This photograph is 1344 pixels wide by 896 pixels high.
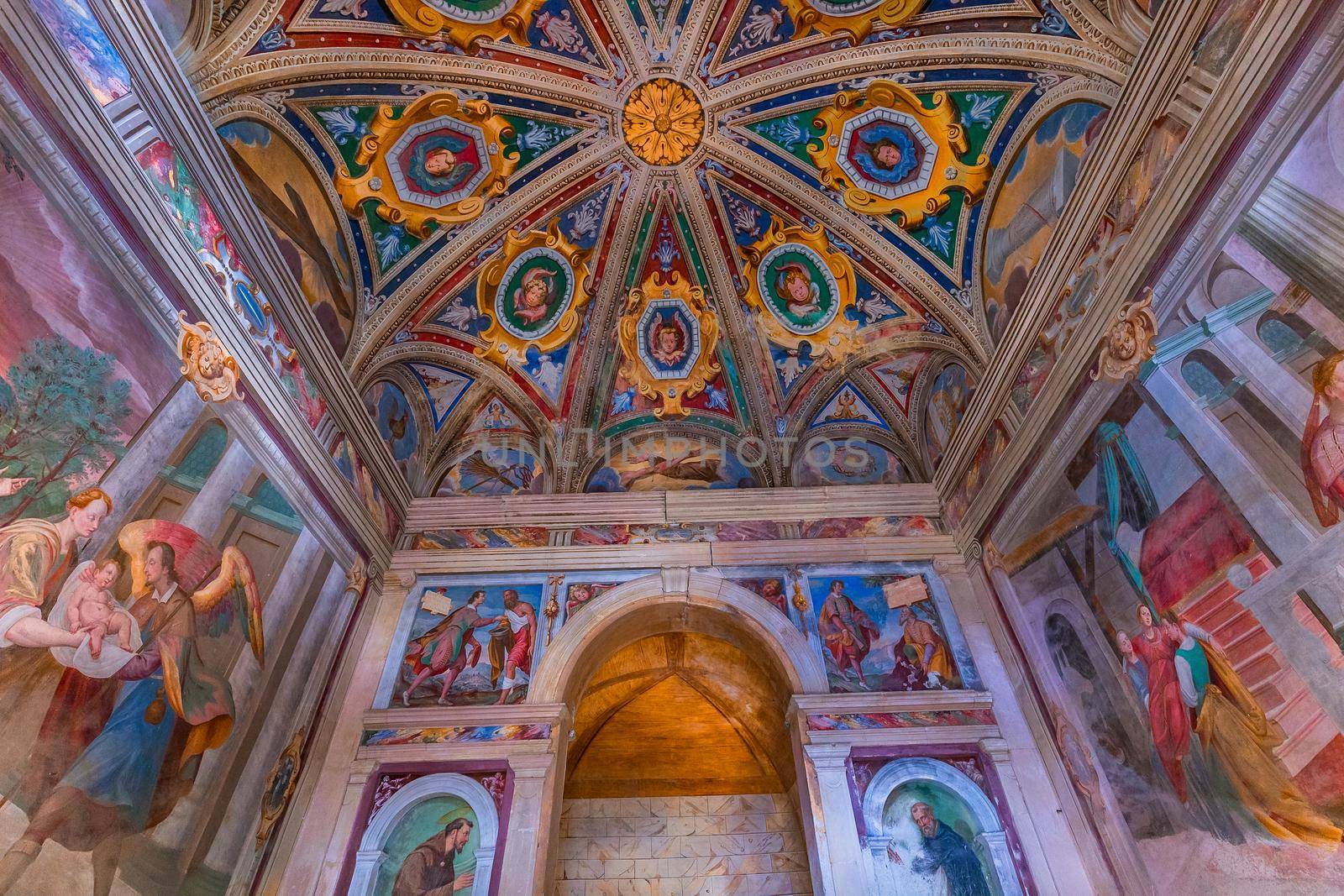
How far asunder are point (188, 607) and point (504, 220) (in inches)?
254

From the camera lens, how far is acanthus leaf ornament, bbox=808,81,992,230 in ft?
28.8

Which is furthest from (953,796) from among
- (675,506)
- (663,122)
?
(663,122)

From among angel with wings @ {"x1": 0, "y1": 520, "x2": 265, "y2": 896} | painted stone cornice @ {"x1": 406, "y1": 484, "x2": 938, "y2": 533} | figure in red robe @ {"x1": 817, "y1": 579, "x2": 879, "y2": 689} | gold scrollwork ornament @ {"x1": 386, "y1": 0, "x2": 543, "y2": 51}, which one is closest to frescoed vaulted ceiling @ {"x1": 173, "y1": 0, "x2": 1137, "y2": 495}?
gold scrollwork ornament @ {"x1": 386, "y1": 0, "x2": 543, "y2": 51}

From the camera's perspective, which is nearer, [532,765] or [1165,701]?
[1165,701]

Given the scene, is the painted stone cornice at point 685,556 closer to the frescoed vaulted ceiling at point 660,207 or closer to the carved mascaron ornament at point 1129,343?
the frescoed vaulted ceiling at point 660,207

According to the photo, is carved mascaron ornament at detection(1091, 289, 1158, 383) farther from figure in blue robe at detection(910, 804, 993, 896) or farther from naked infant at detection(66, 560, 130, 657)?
naked infant at detection(66, 560, 130, 657)

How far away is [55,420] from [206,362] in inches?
60.0

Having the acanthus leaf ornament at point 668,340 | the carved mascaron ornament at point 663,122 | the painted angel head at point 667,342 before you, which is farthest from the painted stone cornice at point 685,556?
the carved mascaron ornament at point 663,122

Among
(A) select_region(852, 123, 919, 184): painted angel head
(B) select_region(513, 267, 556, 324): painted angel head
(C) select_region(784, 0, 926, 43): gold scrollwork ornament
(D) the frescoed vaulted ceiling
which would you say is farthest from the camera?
(B) select_region(513, 267, 556, 324): painted angel head

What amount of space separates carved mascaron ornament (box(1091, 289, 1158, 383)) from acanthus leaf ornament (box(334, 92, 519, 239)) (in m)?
7.69

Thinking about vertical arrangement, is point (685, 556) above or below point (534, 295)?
below

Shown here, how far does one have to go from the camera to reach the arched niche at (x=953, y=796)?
6879 mm

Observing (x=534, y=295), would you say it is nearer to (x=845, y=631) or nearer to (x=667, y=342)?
(x=667, y=342)

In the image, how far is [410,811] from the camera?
7.51 metres
